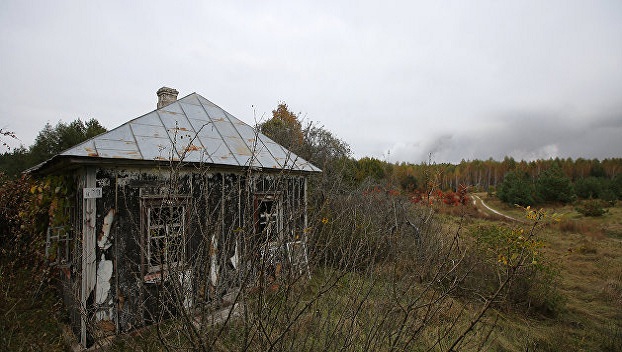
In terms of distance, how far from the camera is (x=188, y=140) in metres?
6.43

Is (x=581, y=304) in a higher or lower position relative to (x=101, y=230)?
lower

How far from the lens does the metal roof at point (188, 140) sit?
5.13 metres

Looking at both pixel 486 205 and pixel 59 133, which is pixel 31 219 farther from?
pixel 486 205

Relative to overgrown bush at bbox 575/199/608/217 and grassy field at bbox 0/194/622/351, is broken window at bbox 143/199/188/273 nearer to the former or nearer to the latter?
grassy field at bbox 0/194/622/351

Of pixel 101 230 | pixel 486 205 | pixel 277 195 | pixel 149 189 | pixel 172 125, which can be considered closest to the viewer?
pixel 277 195

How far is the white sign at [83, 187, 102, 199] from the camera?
15.5 ft

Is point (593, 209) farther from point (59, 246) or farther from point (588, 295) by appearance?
point (59, 246)

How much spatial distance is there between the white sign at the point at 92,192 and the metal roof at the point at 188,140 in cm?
52

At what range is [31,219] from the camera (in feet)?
19.9

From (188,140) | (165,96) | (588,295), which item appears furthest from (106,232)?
(588,295)

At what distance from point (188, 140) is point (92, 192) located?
6.91 ft

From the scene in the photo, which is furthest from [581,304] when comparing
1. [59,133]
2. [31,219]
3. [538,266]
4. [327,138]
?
[59,133]

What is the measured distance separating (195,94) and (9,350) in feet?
20.2

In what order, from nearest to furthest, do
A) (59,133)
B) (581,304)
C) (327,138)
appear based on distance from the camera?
(581,304) < (59,133) < (327,138)
